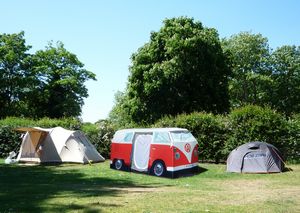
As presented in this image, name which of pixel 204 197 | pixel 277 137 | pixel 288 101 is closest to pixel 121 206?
pixel 204 197

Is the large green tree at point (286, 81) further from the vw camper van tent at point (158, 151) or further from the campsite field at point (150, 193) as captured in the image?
the vw camper van tent at point (158, 151)

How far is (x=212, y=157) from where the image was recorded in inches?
789

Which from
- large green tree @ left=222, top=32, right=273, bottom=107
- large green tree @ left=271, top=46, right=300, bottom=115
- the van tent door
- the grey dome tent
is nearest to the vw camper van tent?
the van tent door

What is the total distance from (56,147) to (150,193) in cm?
1214

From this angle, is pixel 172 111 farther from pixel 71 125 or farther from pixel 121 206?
pixel 121 206

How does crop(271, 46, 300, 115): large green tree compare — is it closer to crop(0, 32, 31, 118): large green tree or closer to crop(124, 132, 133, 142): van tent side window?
crop(0, 32, 31, 118): large green tree

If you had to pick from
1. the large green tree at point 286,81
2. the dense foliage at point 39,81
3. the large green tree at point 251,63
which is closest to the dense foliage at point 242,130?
the large green tree at point 251,63

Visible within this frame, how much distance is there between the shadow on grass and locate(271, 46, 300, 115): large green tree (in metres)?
31.9

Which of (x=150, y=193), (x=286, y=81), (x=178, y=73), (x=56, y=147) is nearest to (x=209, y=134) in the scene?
(x=56, y=147)

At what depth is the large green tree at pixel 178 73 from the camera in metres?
29.6

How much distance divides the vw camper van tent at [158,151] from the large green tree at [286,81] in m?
29.3

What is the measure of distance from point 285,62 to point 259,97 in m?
4.75

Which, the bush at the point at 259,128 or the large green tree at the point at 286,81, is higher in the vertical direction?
the large green tree at the point at 286,81

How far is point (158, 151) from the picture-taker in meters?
15.4
